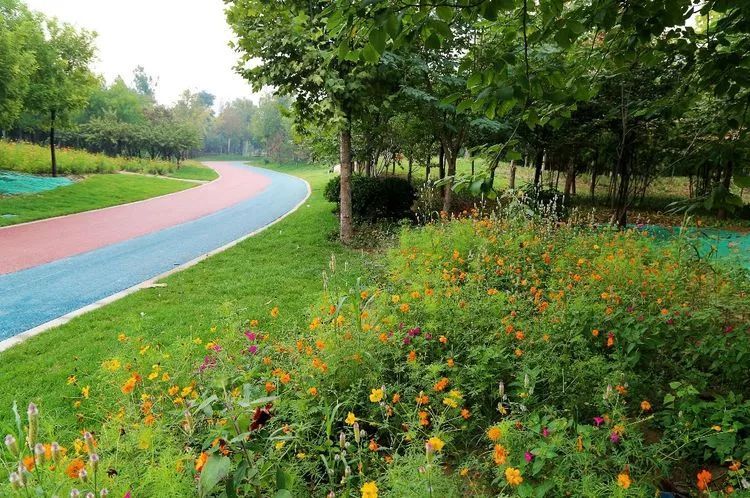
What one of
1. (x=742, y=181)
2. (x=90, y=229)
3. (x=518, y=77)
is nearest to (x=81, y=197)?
(x=90, y=229)

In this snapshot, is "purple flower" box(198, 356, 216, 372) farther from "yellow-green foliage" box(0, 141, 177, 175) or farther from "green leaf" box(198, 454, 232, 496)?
"yellow-green foliage" box(0, 141, 177, 175)

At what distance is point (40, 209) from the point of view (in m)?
12.9

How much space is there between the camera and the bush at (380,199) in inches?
446

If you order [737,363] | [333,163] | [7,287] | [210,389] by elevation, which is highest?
[333,163]

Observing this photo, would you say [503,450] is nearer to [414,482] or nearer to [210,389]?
[414,482]

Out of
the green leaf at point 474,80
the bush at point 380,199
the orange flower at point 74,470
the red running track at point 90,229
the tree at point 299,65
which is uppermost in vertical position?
the tree at point 299,65

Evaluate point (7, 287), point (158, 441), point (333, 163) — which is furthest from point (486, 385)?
point (333, 163)

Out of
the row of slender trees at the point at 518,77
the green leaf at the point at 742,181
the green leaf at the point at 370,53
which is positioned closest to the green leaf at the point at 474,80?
the row of slender trees at the point at 518,77

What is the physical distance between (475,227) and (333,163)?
36.8 ft

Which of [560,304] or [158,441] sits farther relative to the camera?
[560,304]

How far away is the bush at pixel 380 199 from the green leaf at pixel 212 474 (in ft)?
33.0

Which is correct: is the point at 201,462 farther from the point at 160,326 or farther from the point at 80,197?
the point at 80,197

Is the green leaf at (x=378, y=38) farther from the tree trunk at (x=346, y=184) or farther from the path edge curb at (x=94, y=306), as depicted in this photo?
the tree trunk at (x=346, y=184)

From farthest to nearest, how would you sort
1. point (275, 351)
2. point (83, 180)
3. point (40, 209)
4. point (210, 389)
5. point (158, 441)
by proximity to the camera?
point (83, 180), point (40, 209), point (275, 351), point (210, 389), point (158, 441)
